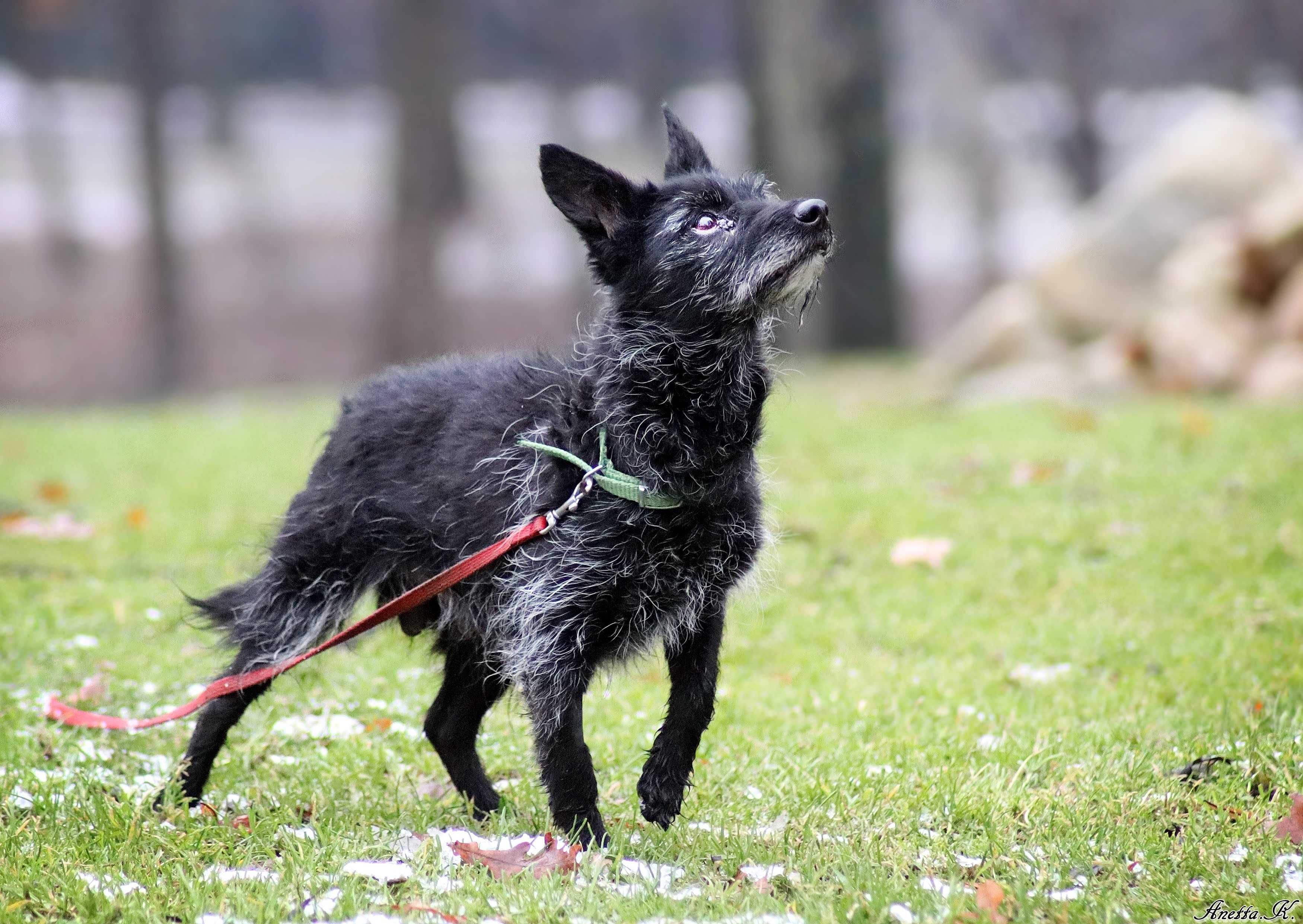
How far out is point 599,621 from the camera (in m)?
4.07

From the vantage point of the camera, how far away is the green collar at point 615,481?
13.0 feet

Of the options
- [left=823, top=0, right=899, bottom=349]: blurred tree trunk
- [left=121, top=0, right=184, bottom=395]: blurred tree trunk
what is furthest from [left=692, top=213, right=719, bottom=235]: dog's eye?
[left=121, top=0, right=184, bottom=395]: blurred tree trunk

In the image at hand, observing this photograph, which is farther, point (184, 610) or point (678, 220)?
point (184, 610)

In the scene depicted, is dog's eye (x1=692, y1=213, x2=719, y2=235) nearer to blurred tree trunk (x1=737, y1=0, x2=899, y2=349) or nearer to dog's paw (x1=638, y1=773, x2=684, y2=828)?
dog's paw (x1=638, y1=773, x2=684, y2=828)

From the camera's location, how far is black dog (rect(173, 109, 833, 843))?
13.2ft

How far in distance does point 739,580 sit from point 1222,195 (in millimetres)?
12445

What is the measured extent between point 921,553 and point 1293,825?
11.3 ft

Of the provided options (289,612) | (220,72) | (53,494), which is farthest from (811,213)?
(220,72)

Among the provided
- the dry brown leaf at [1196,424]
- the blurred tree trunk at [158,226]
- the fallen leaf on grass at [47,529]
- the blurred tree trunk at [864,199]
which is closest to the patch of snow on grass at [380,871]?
the fallen leaf on grass at [47,529]

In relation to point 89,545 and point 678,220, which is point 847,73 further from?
point 678,220

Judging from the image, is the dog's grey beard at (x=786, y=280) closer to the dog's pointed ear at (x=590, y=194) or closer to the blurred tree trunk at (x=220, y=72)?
the dog's pointed ear at (x=590, y=194)

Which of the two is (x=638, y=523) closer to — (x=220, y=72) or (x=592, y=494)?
(x=592, y=494)

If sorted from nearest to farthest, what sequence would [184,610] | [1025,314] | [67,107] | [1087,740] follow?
[1087,740] → [184,610] → [1025,314] → [67,107]

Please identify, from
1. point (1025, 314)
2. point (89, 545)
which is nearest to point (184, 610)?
point (89, 545)
